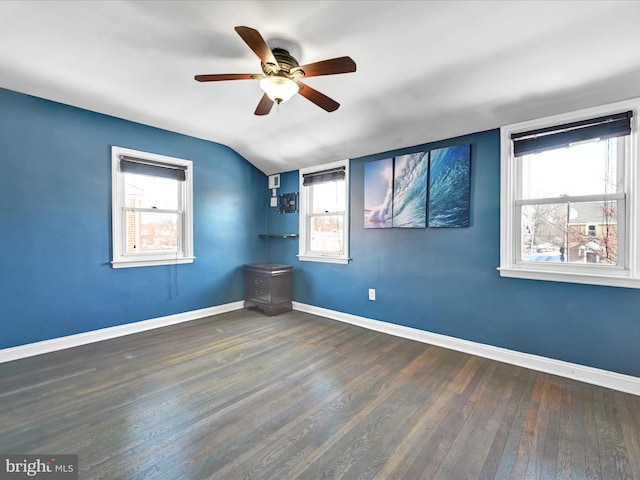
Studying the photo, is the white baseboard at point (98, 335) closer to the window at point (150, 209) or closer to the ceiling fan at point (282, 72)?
the window at point (150, 209)

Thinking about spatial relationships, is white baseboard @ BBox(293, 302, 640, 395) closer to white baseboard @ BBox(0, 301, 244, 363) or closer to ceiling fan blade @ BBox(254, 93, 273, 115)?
white baseboard @ BBox(0, 301, 244, 363)

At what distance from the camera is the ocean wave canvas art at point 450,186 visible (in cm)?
287

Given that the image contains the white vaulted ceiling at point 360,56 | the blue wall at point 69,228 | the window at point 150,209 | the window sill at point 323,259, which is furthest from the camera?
the window sill at point 323,259

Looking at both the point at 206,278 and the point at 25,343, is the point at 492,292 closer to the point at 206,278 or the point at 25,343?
the point at 206,278

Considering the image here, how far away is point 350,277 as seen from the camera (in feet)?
12.6

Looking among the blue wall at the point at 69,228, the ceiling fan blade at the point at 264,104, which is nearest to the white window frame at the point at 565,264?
the ceiling fan blade at the point at 264,104

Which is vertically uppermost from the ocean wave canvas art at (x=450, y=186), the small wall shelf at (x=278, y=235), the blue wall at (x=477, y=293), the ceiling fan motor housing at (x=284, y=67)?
the ceiling fan motor housing at (x=284, y=67)

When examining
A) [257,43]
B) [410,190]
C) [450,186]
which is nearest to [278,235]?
[410,190]

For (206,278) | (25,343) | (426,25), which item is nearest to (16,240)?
(25,343)

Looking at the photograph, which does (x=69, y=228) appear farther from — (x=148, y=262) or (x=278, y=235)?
(x=278, y=235)

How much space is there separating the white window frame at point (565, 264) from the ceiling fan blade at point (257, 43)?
2179mm

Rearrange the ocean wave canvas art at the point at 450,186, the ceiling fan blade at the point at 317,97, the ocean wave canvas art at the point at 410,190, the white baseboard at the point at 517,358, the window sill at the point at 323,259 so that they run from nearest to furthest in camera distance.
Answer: the ceiling fan blade at the point at 317,97
the white baseboard at the point at 517,358
the ocean wave canvas art at the point at 450,186
the ocean wave canvas art at the point at 410,190
the window sill at the point at 323,259

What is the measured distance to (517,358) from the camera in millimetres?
2598

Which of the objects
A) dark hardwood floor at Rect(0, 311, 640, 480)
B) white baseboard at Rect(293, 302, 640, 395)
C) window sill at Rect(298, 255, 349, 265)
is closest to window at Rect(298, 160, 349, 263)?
window sill at Rect(298, 255, 349, 265)
